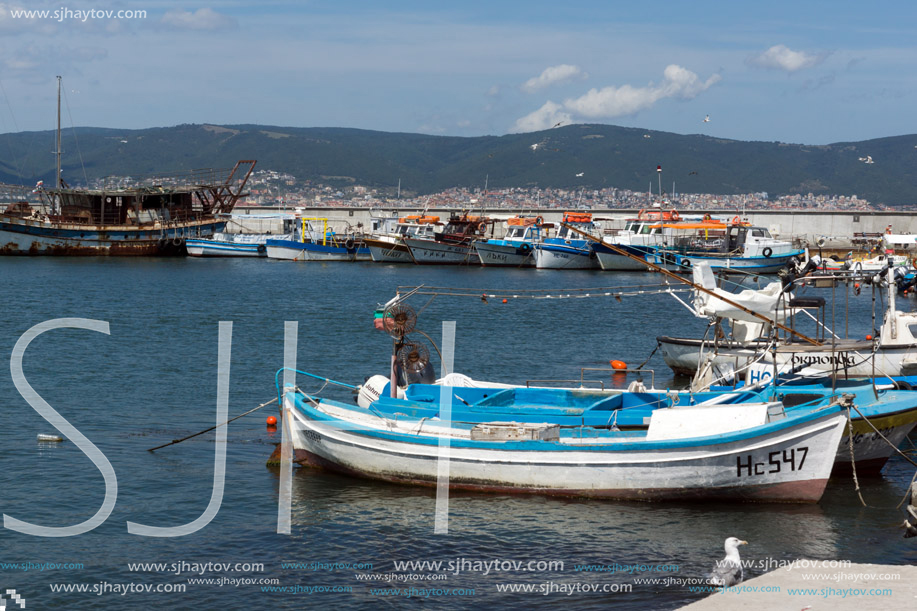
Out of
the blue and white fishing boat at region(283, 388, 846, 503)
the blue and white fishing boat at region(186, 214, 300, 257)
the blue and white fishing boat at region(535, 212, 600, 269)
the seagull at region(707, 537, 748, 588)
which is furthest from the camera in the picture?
the blue and white fishing boat at region(186, 214, 300, 257)

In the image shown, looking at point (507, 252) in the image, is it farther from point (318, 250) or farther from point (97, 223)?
point (97, 223)

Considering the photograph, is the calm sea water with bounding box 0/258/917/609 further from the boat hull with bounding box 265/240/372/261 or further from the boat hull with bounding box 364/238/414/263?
the boat hull with bounding box 265/240/372/261

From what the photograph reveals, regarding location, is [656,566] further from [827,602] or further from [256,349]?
[256,349]

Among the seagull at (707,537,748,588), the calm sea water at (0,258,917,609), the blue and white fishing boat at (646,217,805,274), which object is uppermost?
the blue and white fishing boat at (646,217,805,274)

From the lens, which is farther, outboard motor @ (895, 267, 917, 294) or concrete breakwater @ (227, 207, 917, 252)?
concrete breakwater @ (227, 207, 917, 252)

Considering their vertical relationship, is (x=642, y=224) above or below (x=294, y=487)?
above

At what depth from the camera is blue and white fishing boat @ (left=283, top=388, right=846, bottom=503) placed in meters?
15.3

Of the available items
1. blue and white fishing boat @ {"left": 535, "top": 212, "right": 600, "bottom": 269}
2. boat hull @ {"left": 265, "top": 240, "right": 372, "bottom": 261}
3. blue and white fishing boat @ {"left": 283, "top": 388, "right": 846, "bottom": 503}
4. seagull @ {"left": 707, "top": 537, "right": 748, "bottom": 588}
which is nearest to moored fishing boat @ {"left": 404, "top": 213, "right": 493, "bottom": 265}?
blue and white fishing boat @ {"left": 535, "top": 212, "right": 600, "bottom": 269}

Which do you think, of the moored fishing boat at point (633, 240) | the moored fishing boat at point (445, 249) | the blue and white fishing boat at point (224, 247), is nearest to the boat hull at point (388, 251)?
the moored fishing boat at point (445, 249)

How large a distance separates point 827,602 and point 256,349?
24366 millimetres

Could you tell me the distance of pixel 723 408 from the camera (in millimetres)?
15883

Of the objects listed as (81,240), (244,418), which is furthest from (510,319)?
(81,240)

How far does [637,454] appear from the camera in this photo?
15.5 m

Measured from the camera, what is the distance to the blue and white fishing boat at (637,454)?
1527cm
